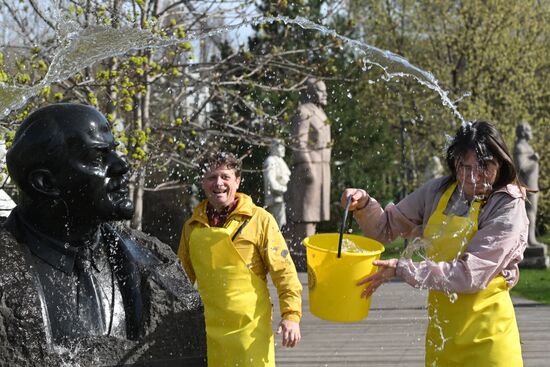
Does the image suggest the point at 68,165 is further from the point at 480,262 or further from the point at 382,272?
the point at 480,262

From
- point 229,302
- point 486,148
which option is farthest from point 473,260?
point 229,302

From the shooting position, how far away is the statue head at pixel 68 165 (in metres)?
2.19

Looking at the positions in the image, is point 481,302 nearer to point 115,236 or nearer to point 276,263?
point 276,263

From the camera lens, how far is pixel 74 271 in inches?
90.0

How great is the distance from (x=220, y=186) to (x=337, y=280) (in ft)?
2.33

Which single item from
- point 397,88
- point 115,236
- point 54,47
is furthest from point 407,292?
point 397,88

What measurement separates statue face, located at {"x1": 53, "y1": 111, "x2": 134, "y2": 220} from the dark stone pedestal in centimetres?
1150

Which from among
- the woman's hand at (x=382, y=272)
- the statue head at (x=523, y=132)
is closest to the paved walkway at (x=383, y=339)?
the woman's hand at (x=382, y=272)

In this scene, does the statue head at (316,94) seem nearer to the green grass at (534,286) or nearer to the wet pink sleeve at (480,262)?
the green grass at (534,286)

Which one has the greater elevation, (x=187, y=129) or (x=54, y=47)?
(x=54, y=47)

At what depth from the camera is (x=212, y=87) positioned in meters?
7.94

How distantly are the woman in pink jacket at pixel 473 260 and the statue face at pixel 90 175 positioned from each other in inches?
43.5

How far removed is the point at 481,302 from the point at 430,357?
338mm

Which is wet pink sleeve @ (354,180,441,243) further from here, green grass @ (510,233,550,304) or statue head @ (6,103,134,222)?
green grass @ (510,233,550,304)
